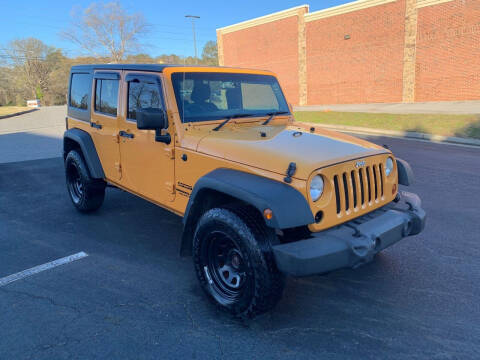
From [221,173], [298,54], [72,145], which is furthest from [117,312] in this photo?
[298,54]

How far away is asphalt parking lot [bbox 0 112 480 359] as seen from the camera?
2592mm

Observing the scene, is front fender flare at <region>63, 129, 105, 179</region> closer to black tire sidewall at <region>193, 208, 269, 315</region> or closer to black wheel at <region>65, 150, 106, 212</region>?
black wheel at <region>65, 150, 106, 212</region>

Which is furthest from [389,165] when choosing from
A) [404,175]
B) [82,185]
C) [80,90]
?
[80,90]

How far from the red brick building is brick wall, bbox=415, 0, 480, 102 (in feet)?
0.15

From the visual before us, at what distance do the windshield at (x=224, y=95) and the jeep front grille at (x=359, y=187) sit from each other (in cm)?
144

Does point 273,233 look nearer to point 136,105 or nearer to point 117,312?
point 117,312

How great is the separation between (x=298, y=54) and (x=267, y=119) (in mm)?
27247

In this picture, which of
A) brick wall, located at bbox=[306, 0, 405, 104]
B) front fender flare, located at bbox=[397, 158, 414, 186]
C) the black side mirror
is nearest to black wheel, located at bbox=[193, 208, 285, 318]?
the black side mirror

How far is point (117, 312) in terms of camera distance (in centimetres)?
303

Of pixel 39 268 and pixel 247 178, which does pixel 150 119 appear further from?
pixel 39 268

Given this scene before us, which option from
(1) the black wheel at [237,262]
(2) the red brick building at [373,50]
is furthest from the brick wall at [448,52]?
(1) the black wheel at [237,262]

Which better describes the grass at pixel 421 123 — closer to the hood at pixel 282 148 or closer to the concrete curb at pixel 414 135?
the concrete curb at pixel 414 135

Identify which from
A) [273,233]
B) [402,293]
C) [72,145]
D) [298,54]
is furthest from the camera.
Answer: [298,54]

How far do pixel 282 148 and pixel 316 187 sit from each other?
17.2 inches
